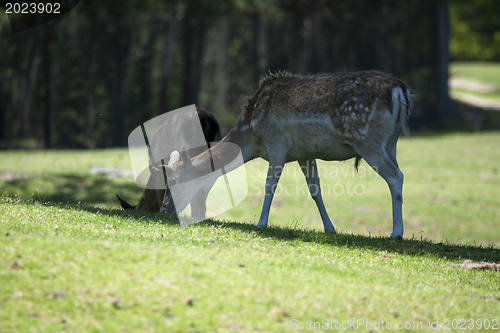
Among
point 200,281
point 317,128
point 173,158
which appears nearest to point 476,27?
point 317,128

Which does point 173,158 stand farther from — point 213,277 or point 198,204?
point 213,277

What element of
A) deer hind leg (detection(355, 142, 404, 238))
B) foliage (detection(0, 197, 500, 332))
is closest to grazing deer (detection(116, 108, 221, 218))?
foliage (detection(0, 197, 500, 332))

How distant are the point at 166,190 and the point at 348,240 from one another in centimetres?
314

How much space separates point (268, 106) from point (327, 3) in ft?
79.2

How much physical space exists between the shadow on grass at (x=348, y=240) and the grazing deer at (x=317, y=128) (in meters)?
0.44

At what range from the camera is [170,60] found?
2688 cm

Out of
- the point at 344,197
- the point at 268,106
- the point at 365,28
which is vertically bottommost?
the point at 344,197

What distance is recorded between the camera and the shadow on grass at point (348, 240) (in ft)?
32.3

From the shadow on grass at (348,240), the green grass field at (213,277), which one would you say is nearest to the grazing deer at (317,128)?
the shadow on grass at (348,240)

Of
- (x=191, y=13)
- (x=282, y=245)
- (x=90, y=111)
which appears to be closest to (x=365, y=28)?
(x=191, y=13)

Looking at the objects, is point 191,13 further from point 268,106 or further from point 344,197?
point 268,106

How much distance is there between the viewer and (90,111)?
2525cm

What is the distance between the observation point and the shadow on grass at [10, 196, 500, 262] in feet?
32.3

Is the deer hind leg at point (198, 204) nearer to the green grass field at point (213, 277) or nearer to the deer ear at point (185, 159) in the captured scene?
the deer ear at point (185, 159)
